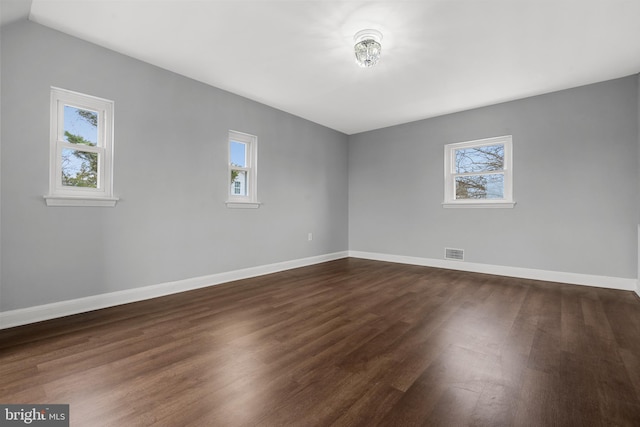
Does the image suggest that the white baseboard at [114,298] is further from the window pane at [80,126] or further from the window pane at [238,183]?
the window pane at [80,126]

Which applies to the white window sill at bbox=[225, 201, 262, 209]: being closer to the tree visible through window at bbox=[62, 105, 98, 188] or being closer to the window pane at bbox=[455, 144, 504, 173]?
the tree visible through window at bbox=[62, 105, 98, 188]

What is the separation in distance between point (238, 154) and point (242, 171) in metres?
0.25

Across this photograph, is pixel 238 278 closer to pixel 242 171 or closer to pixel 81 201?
pixel 242 171

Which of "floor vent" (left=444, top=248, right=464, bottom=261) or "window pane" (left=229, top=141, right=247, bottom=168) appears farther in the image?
"floor vent" (left=444, top=248, right=464, bottom=261)

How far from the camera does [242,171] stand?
416 centimetres

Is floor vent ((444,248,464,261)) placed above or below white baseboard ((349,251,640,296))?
above

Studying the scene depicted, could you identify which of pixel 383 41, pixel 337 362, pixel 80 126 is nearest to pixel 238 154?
pixel 80 126

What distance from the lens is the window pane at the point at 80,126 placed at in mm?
2646

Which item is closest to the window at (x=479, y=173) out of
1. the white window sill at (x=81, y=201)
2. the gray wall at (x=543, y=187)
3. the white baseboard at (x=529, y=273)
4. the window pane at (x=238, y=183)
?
the gray wall at (x=543, y=187)

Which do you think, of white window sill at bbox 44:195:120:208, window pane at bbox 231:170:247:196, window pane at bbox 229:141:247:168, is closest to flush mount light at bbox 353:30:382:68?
window pane at bbox 229:141:247:168

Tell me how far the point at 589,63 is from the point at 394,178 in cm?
296

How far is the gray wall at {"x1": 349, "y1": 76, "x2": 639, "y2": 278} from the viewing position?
3.48m

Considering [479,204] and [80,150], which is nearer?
[80,150]

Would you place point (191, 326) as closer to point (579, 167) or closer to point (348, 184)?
point (348, 184)
